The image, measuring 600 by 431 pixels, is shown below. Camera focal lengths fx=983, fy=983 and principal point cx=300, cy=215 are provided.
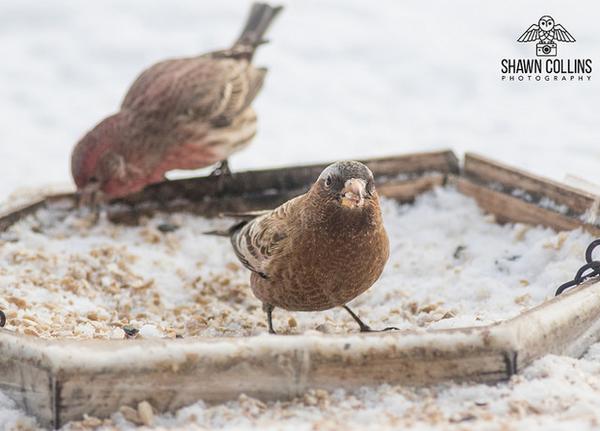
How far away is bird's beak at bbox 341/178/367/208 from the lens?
→ 3.41m

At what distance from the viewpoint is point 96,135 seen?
5.51 metres

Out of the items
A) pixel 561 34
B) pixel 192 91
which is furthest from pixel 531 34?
pixel 192 91

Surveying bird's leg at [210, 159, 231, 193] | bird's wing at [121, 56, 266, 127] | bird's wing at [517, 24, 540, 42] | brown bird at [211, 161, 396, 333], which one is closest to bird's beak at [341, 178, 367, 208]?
brown bird at [211, 161, 396, 333]

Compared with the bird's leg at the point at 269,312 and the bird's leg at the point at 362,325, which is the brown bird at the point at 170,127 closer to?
the bird's leg at the point at 269,312

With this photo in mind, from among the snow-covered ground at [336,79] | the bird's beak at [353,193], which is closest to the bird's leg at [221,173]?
the snow-covered ground at [336,79]

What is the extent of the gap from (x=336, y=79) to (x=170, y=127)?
148 inches

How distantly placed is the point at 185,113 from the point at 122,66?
12.9 ft

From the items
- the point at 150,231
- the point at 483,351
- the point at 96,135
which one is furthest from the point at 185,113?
the point at 483,351

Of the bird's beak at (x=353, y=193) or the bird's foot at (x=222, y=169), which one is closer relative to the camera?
the bird's beak at (x=353, y=193)

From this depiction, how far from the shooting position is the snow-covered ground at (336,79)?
25.0 feet

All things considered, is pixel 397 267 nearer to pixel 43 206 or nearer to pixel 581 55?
pixel 43 206

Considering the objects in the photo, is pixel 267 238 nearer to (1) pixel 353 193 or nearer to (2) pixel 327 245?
A: (2) pixel 327 245

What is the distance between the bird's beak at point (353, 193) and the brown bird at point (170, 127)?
229cm

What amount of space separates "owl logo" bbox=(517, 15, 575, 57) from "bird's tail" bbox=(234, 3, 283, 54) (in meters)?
2.37
